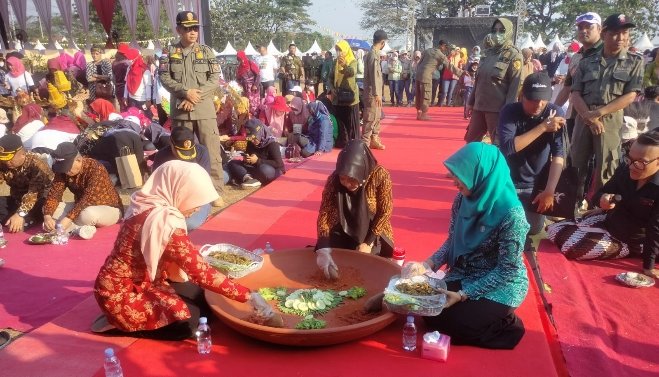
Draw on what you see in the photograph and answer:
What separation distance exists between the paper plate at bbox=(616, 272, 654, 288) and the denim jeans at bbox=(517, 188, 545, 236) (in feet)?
2.45

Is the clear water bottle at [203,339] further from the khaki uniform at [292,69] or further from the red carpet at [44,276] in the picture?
the khaki uniform at [292,69]

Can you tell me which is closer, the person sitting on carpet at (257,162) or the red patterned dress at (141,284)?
the red patterned dress at (141,284)

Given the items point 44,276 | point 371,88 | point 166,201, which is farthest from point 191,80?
point 371,88

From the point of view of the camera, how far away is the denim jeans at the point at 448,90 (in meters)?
12.0

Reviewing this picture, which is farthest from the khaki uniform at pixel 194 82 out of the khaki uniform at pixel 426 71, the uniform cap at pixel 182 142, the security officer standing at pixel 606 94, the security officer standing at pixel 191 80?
the khaki uniform at pixel 426 71

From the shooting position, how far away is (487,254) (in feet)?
7.23

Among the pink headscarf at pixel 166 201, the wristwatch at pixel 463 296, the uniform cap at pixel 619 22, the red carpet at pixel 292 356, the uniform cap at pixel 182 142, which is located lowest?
the red carpet at pixel 292 356

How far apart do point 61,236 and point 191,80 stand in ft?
5.81

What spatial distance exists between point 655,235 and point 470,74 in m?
9.42

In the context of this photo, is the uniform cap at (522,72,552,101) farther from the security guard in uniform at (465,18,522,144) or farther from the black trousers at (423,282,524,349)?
the black trousers at (423,282,524,349)

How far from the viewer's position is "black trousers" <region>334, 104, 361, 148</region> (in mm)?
6996

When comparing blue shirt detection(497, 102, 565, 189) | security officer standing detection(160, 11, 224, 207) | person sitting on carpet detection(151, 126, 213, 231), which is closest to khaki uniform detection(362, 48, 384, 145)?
security officer standing detection(160, 11, 224, 207)

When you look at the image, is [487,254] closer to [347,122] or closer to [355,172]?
[355,172]

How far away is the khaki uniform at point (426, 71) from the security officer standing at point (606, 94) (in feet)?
18.9
